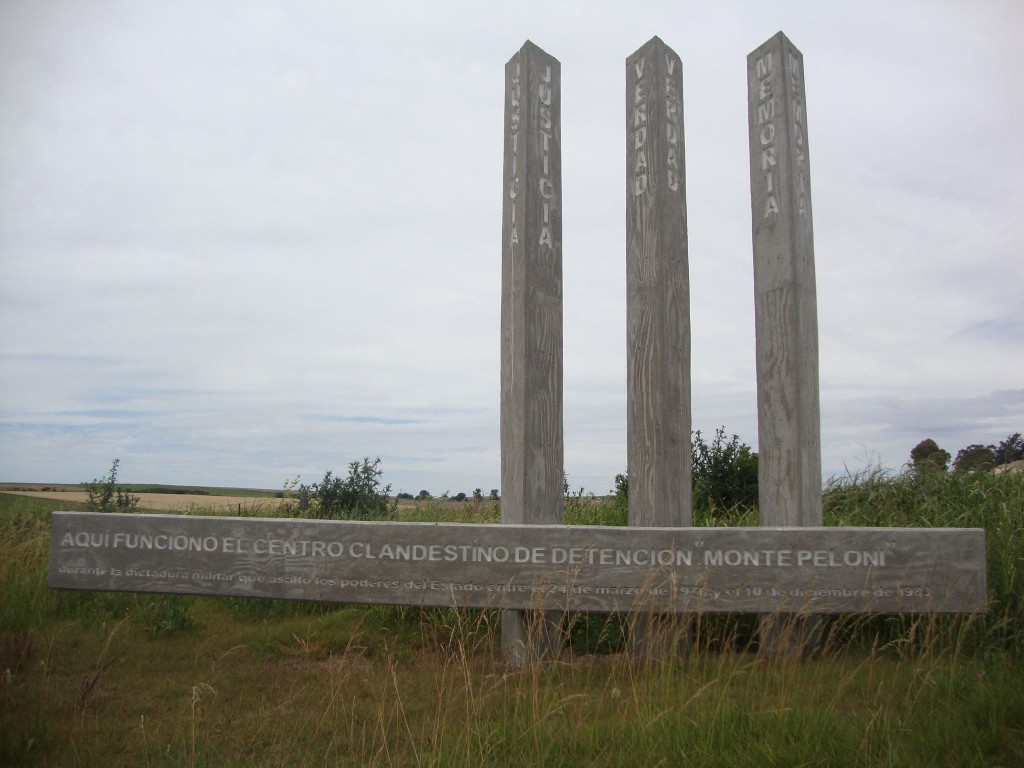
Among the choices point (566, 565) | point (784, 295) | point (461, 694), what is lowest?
point (461, 694)

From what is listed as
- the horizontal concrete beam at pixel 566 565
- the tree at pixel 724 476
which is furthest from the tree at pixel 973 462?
the horizontal concrete beam at pixel 566 565

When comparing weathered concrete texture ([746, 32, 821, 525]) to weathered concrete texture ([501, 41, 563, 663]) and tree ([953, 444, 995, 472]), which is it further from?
tree ([953, 444, 995, 472])

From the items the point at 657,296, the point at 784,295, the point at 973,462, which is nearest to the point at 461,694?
the point at 657,296

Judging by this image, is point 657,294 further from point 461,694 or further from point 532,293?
point 461,694

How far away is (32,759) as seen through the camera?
3.53 m

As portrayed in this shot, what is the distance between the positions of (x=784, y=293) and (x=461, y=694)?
3.62 m

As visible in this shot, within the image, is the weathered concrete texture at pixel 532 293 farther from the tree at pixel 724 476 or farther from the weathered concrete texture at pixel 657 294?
the tree at pixel 724 476

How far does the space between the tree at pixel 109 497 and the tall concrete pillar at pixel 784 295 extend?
30.0ft

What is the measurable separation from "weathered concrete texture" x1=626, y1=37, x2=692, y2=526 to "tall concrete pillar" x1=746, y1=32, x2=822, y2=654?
57 centimetres

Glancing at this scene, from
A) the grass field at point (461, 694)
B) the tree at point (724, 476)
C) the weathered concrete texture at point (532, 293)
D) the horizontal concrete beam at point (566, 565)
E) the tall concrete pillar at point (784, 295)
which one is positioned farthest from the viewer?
the tree at point (724, 476)

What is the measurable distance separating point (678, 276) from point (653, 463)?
1.45m

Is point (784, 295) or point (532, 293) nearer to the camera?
point (784, 295)

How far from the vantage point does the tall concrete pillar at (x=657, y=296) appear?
5633 mm

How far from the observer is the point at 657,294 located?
5742 mm
